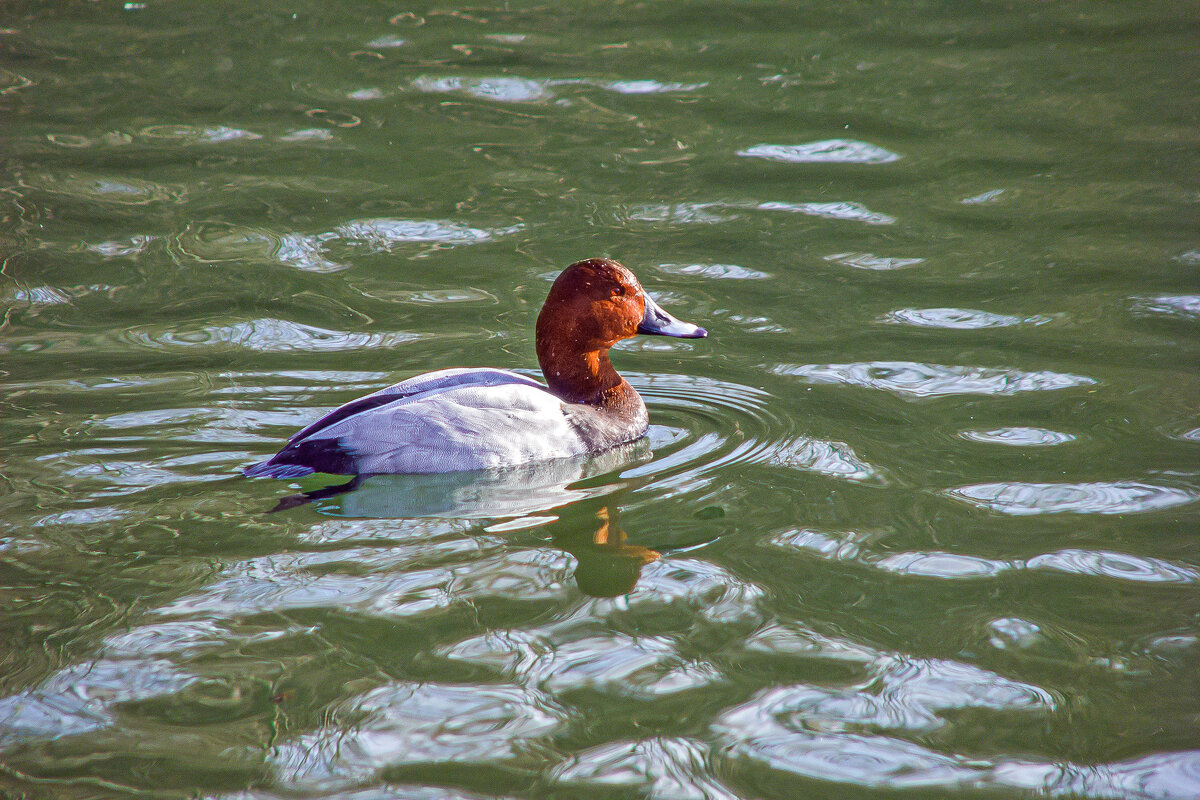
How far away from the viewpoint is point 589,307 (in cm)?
528

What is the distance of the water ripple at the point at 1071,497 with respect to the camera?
4480 mm

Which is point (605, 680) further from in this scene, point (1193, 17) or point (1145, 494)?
point (1193, 17)

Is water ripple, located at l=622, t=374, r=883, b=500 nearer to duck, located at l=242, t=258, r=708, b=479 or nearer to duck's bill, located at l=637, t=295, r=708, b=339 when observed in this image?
duck, located at l=242, t=258, r=708, b=479

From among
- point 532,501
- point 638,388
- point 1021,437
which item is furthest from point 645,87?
point 532,501

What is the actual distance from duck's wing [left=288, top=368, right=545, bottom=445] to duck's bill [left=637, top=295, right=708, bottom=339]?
2.30 ft

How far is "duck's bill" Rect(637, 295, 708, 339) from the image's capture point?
215 inches

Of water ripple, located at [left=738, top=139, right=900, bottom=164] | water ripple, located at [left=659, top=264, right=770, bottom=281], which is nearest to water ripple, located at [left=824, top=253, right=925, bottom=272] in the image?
water ripple, located at [left=659, top=264, right=770, bottom=281]

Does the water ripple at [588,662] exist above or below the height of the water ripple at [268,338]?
below

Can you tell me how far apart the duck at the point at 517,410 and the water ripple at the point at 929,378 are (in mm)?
695

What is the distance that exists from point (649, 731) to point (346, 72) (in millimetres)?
7699

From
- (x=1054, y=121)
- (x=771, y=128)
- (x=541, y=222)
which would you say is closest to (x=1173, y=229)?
(x=1054, y=121)

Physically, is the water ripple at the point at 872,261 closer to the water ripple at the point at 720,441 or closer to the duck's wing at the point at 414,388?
the water ripple at the point at 720,441

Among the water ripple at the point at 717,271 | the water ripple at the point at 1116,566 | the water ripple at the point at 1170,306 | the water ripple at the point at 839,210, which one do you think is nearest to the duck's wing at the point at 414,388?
the water ripple at the point at 717,271

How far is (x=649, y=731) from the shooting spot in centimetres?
326
